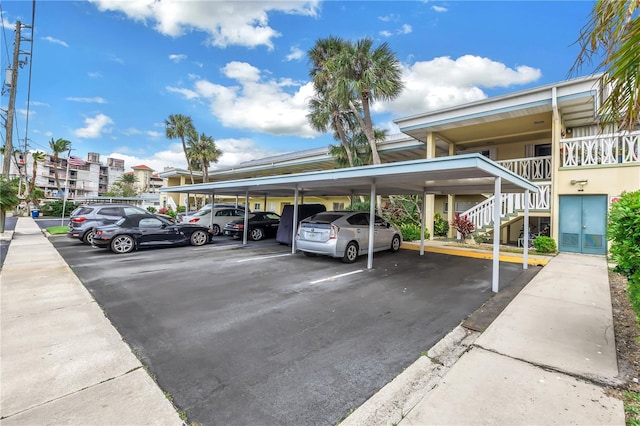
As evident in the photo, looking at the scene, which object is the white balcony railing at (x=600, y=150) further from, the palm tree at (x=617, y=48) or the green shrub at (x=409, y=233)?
the palm tree at (x=617, y=48)

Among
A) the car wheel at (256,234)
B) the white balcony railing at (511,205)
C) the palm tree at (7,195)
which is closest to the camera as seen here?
the white balcony railing at (511,205)

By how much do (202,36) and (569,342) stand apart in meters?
18.1

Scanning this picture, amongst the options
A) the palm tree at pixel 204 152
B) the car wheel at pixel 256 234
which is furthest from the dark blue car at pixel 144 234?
the palm tree at pixel 204 152

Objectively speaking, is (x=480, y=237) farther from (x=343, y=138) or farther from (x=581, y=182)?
(x=343, y=138)

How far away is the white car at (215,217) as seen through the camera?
50.4 ft

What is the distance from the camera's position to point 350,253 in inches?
348

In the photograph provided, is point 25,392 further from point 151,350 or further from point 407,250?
point 407,250

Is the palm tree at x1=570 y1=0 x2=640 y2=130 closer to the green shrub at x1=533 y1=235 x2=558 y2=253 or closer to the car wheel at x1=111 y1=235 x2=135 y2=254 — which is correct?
the green shrub at x1=533 y1=235 x2=558 y2=253

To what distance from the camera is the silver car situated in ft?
27.7

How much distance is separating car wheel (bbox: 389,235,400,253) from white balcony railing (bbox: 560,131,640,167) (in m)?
6.94

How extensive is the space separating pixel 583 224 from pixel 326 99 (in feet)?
44.4

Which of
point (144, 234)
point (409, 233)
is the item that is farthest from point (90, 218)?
point (409, 233)

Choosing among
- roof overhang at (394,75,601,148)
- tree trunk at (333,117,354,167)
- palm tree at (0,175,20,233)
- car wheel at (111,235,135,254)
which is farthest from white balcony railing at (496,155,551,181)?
palm tree at (0,175,20,233)

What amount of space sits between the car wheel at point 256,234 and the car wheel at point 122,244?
17.2 feet
